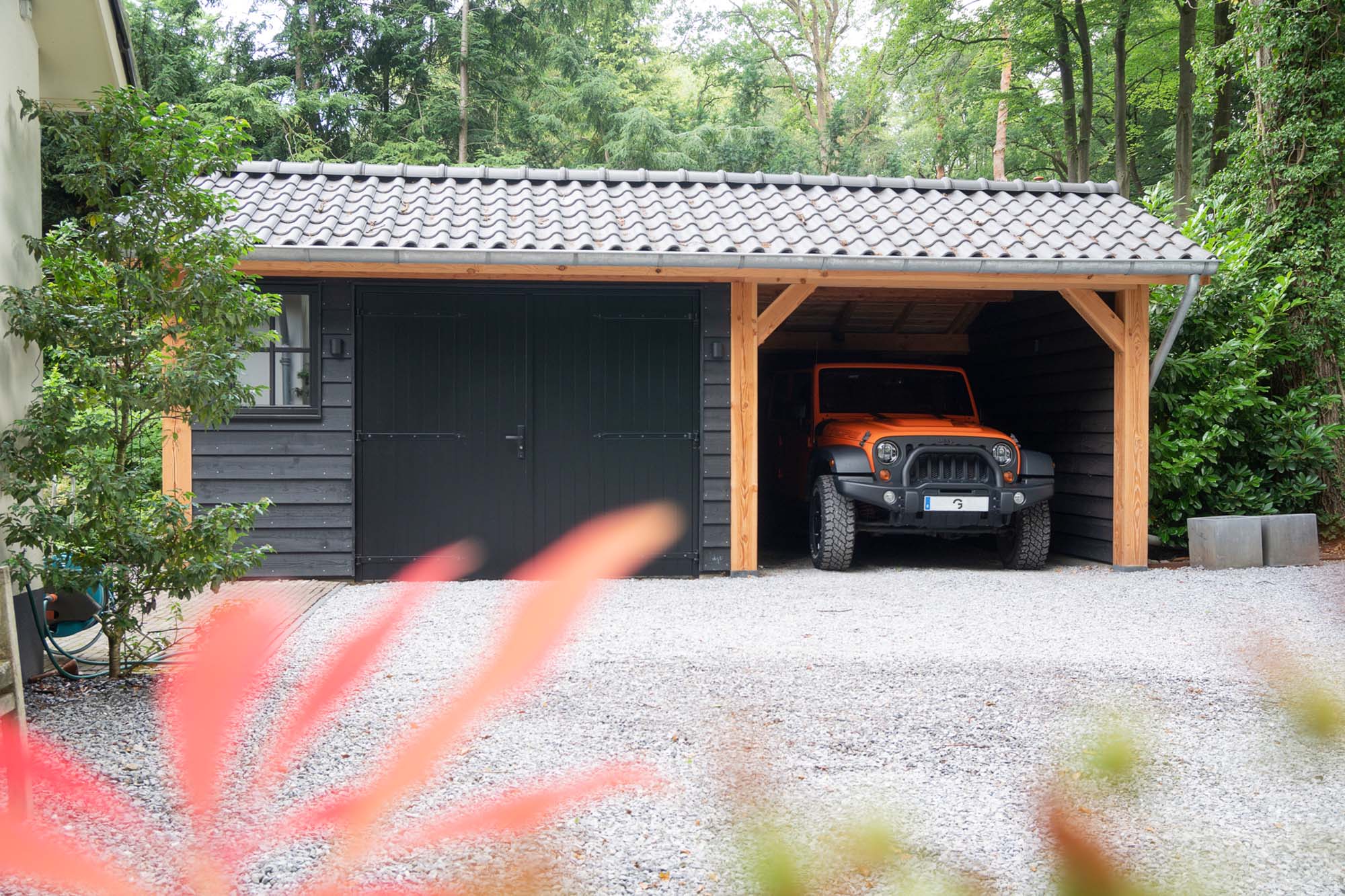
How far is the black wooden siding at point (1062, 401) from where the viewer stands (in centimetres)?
859

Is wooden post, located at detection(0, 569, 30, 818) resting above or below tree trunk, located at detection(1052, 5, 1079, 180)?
below

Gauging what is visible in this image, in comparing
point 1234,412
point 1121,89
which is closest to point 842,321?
point 1234,412

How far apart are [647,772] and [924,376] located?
675 centimetres

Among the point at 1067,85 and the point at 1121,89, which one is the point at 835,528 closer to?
the point at 1121,89

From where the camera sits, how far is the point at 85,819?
3.09m

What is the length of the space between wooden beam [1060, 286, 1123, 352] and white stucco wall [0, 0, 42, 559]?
648 centimetres

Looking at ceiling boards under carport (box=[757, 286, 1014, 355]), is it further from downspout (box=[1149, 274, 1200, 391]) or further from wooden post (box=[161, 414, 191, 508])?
wooden post (box=[161, 414, 191, 508])

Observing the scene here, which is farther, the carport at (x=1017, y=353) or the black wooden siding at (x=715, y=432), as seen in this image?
the carport at (x=1017, y=353)

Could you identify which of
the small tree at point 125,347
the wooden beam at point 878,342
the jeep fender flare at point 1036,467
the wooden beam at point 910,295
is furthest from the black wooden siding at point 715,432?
the small tree at point 125,347

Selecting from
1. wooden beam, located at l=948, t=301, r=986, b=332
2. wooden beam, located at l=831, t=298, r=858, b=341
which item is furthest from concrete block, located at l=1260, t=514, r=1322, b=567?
wooden beam, located at l=831, t=298, r=858, b=341

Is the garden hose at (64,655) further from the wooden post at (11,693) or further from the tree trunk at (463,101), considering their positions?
the tree trunk at (463,101)

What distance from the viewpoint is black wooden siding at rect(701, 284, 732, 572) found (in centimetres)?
795

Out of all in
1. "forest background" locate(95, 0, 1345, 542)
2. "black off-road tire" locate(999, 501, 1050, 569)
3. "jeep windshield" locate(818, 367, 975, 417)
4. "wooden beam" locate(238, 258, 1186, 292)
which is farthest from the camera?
"jeep windshield" locate(818, 367, 975, 417)

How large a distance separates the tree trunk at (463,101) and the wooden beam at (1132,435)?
562 inches
